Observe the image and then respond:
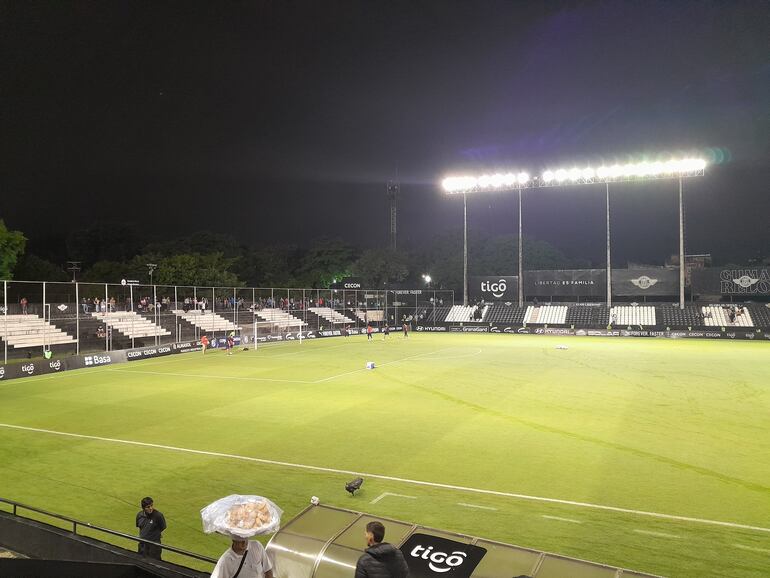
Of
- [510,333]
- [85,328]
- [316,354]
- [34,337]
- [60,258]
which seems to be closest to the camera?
[34,337]

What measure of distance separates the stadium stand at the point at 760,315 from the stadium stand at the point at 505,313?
21741 mm

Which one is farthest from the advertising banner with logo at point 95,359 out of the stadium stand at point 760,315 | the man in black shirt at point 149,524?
the stadium stand at point 760,315

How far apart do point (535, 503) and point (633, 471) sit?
3.10 m

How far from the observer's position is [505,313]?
6247 centimetres

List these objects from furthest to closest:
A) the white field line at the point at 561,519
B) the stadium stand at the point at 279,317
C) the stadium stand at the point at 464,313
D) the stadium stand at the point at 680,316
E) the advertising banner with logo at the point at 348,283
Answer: the advertising banner with logo at the point at 348,283 < the stadium stand at the point at 464,313 < the stadium stand at the point at 680,316 < the stadium stand at the point at 279,317 < the white field line at the point at 561,519

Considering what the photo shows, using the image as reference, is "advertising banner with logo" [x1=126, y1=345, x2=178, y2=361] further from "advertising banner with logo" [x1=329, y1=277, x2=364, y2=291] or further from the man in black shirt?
"advertising banner with logo" [x1=329, y1=277, x2=364, y2=291]

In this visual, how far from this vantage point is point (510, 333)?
195 ft

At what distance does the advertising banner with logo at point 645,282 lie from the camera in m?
56.4

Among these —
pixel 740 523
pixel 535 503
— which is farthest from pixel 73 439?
pixel 740 523

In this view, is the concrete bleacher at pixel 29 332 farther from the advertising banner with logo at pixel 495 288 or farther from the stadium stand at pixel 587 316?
the stadium stand at pixel 587 316

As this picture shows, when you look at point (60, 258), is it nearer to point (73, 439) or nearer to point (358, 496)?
point (73, 439)

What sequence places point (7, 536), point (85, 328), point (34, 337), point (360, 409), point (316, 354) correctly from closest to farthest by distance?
point (7, 536)
point (360, 409)
point (34, 337)
point (85, 328)
point (316, 354)

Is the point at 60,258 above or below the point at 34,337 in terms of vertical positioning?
above

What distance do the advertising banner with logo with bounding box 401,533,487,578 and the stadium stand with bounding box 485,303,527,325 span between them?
188 ft
